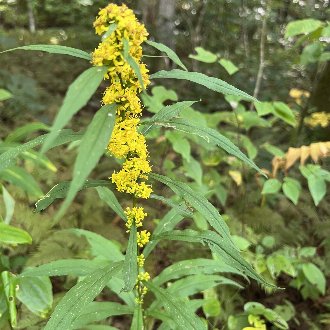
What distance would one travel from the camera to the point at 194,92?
6.27m

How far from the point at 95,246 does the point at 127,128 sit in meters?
0.96

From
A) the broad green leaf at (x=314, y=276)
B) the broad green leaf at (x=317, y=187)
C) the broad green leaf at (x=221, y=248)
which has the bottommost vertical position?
the broad green leaf at (x=314, y=276)

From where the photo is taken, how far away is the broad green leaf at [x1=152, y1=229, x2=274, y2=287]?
1.28 m

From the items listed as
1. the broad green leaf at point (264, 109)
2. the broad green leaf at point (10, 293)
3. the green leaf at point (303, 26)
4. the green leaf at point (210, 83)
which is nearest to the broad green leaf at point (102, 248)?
the broad green leaf at point (10, 293)

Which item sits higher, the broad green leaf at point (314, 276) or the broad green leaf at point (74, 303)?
the broad green leaf at point (74, 303)

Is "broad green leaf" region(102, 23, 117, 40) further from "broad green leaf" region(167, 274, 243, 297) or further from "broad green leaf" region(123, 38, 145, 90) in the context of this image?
"broad green leaf" region(167, 274, 243, 297)

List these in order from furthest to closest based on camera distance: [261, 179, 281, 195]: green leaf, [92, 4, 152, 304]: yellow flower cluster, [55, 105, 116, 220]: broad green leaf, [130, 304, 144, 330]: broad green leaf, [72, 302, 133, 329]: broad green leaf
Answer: [261, 179, 281, 195]: green leaf → [72, 302, 133, 329]: broad green leaf → [130, 304, 144, 330]: broad green leaf → [92, 4, 152, 304]: yellow flower cluster → [55, 105, 116, 220]: broad green leaf

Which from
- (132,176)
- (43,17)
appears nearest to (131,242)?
(132,176)

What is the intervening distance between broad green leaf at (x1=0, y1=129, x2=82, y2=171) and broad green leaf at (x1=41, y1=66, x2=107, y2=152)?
27cm

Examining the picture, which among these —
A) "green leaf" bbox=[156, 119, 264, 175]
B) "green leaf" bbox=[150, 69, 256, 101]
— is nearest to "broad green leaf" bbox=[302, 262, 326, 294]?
"green leaf" bbox=[156, 119, 264, 175]

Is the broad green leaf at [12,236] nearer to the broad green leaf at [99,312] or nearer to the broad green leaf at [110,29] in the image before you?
the broad green leaf at [99,312]

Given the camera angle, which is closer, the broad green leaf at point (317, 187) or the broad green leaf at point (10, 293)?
the broad green leaf at point (10, 293)

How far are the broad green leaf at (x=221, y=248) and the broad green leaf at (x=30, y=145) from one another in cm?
51

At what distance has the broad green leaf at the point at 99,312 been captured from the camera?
1.58 m
